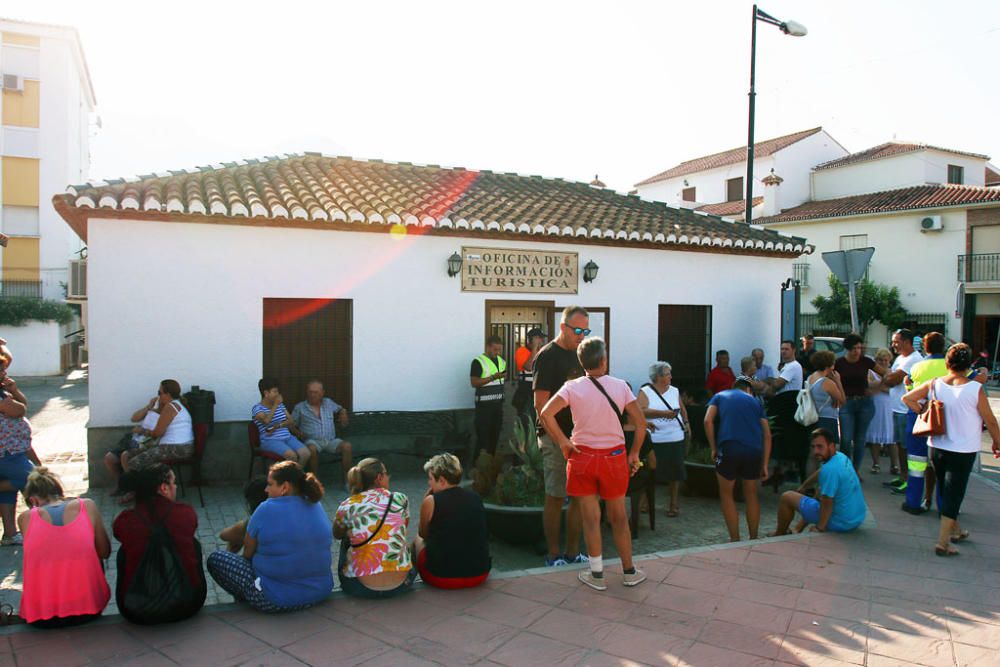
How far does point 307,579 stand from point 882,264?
3100 cm

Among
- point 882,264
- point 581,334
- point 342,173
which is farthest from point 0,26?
point 882,264

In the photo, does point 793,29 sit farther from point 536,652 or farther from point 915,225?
point 915,225

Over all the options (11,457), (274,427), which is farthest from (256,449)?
(11,457)

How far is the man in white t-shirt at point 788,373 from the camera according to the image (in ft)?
28.8

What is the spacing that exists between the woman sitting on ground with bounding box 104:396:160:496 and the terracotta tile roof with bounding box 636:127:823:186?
32177 mm

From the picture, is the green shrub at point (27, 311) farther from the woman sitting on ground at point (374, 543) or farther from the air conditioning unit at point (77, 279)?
the woman sitting on ground at point (374, 543)

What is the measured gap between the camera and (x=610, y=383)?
468 centimetres

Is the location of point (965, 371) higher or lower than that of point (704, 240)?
lower

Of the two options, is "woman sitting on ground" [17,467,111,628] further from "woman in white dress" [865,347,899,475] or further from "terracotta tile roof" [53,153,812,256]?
"woman in white dress" [865,347,899,475]

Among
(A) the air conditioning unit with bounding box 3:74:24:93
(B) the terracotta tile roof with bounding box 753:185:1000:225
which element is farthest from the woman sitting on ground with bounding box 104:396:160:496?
(B) the terracotta tile roof with bounding box 753:185:1000:225

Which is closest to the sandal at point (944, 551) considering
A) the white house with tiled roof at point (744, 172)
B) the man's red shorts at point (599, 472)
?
the man's red shorts at point (599, 472)

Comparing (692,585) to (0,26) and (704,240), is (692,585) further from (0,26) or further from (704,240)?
(0,26)

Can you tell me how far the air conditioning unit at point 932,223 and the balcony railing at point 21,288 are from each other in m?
33.5

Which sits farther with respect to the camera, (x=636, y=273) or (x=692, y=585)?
(x=636, y=273)
